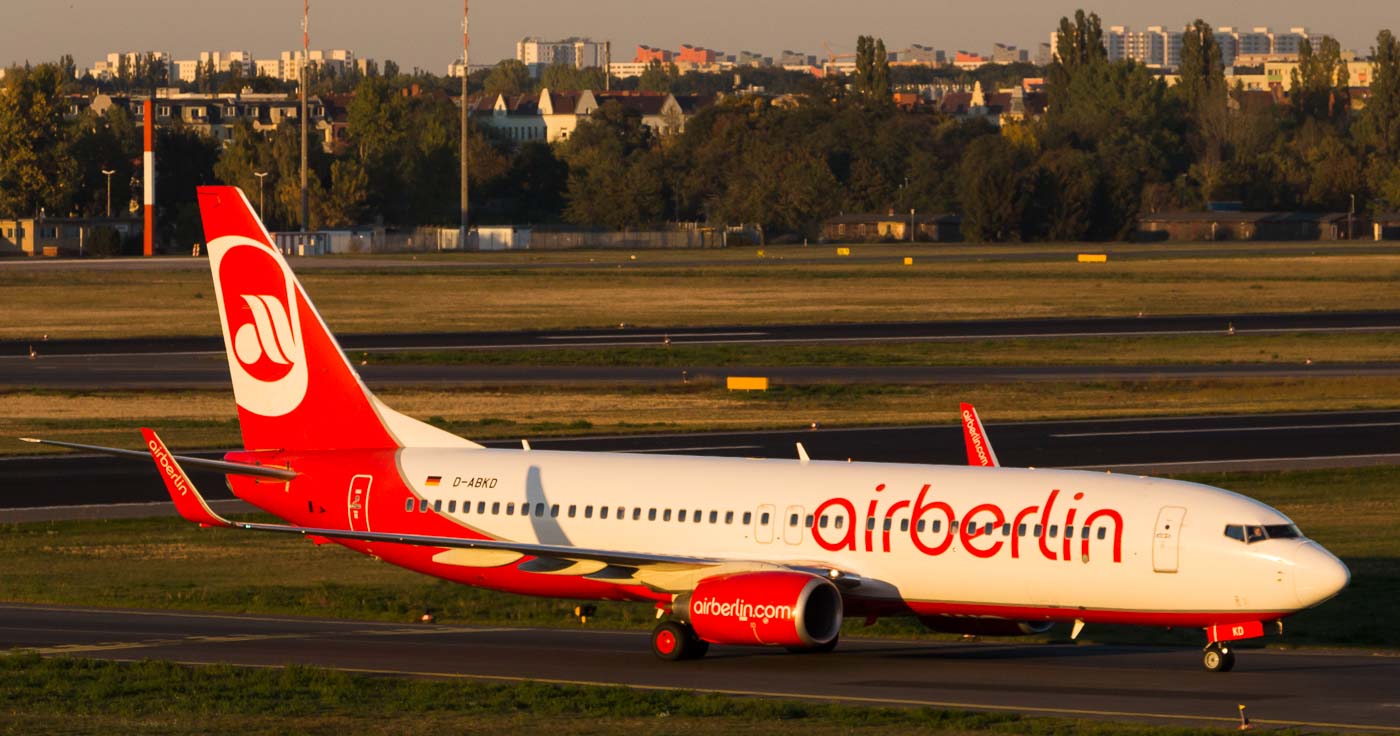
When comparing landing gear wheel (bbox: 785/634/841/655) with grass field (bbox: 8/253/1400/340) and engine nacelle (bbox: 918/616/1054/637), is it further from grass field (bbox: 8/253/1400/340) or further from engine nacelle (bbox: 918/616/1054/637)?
grass field (bbox: 8/253/1400/340)

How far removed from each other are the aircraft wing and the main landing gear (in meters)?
0.71

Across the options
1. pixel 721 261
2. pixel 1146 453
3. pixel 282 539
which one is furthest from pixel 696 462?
pixel 721 261

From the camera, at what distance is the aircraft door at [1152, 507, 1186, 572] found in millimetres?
31469

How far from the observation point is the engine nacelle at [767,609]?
1248 inches

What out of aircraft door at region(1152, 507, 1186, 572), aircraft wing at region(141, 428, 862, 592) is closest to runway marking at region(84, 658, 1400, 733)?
aircraft wing at region(141, 428, 862, 592)

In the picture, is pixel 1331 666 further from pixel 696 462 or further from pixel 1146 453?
pixel 1146 453

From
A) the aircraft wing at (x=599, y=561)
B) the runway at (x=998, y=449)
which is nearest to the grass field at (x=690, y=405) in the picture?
the runway at (x=998, y=449)

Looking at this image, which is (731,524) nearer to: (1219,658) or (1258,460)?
(1219,658)

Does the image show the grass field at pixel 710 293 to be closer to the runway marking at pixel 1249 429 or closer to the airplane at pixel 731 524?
the runway marking at pixel 1249 429

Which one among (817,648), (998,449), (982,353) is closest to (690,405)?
(998,449)

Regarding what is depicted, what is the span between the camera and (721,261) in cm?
19175

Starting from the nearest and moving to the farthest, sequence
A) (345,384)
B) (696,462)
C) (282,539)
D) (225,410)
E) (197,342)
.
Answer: (696,462)
(345,384)
(282,539)
(225,410)
(197,342)

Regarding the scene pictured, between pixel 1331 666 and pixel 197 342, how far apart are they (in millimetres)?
80692

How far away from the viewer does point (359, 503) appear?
37.8 metres
